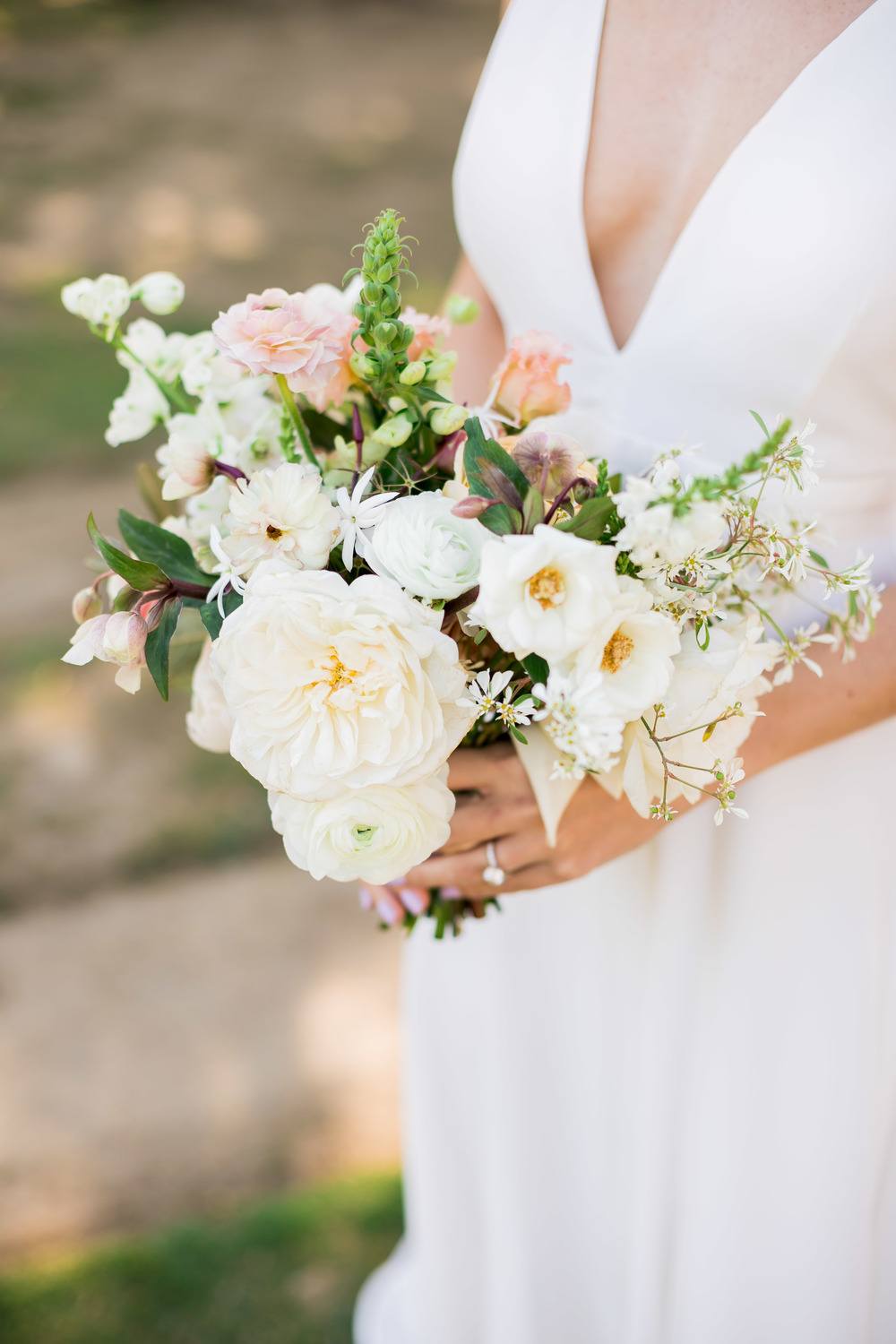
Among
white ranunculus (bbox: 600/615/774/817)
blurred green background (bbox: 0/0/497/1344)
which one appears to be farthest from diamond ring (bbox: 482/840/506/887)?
blurred green background (bbox: 0/0/497/1344)

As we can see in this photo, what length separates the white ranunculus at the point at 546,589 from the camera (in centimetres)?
84

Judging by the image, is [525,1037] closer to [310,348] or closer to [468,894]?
[468,894]

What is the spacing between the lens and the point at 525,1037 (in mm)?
1796

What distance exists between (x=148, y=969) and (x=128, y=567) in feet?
6.58

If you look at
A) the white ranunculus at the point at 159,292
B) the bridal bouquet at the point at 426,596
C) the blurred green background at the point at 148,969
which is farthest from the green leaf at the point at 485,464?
the blurred green background at the point at 148,969

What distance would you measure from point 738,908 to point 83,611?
881 mm

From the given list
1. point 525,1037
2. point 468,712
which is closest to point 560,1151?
point 525,1037

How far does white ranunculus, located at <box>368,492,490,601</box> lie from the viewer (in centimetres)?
91

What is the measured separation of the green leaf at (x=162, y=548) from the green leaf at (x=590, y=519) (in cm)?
36

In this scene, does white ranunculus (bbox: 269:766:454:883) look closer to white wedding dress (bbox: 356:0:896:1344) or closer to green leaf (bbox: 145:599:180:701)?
green leaf (bbox: 145:599:180:701)

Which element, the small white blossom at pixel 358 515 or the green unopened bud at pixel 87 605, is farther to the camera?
the green unopened bud at pixel 87 605

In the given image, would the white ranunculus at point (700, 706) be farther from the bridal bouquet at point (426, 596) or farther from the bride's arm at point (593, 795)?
the bride's arm at point (593, 795)

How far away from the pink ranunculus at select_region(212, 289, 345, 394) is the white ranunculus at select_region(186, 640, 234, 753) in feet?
0.91

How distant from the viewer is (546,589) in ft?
2.84
